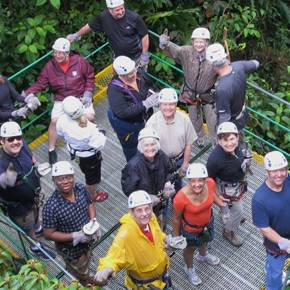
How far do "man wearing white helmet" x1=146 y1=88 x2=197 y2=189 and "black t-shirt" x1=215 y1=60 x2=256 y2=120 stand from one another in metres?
0.49

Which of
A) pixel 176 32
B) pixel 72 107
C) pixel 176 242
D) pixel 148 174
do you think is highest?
pixel 72 107

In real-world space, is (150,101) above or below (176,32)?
above

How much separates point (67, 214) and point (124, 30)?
11.2 ft

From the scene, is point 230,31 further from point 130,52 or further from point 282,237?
point 282,237

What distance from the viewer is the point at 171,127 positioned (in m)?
7.02

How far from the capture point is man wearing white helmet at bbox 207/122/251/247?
6508 millimetres

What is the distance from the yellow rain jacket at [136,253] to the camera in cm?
569

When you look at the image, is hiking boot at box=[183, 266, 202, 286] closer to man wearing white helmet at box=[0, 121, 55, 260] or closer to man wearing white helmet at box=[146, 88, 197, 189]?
man wearing white helmet at box=[146, 88, 197, 189]

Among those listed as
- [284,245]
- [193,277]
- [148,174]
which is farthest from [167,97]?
[193,277]

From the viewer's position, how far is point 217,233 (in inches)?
307

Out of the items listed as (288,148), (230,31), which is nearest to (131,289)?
(288,148)

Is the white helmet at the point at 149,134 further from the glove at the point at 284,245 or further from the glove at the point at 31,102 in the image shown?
the glove at the point at 31,102

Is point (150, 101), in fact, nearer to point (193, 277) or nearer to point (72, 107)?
point (72, 107)

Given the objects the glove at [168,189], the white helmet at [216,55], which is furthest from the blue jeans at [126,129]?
the white helmet at [216,55]
